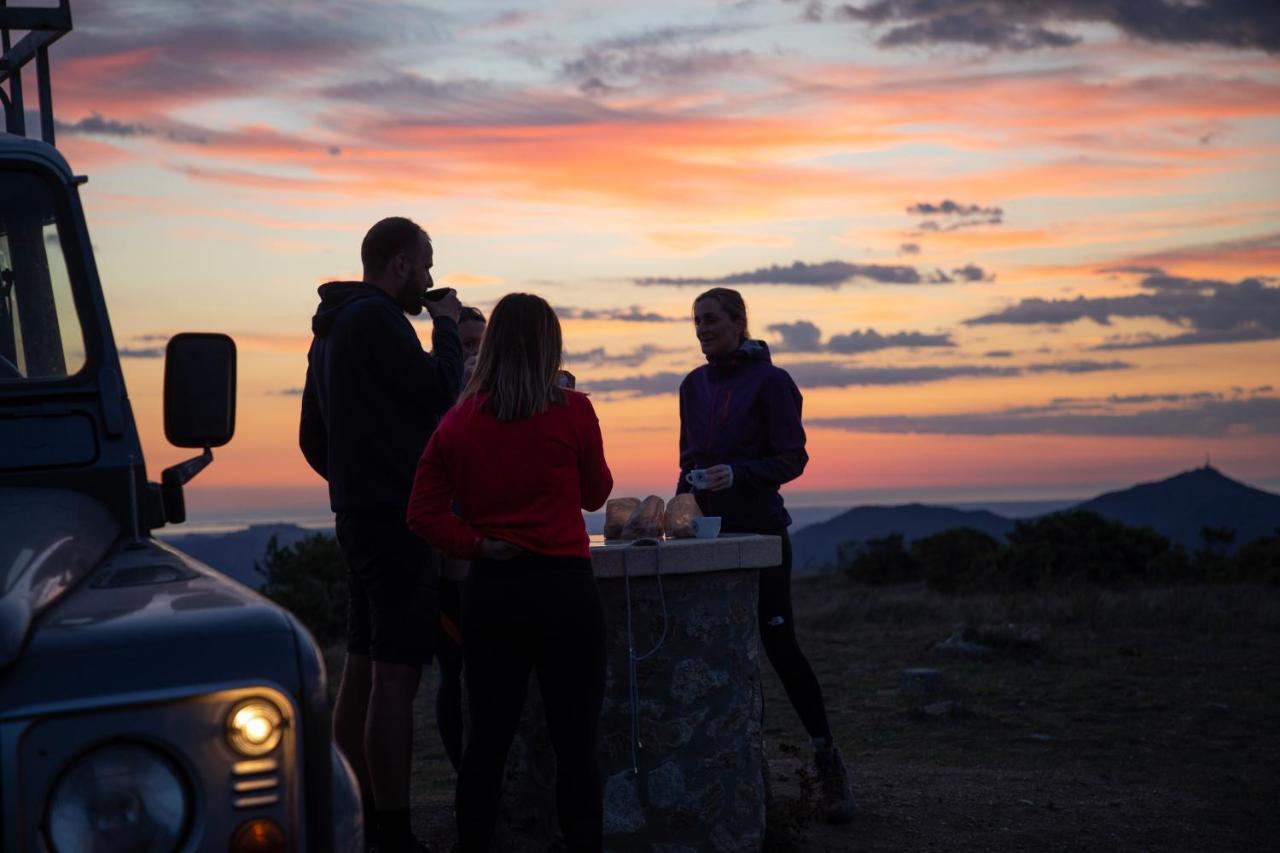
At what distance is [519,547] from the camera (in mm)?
4449

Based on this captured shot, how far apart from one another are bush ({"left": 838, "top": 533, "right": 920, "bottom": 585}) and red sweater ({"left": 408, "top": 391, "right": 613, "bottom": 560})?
20.5 meters

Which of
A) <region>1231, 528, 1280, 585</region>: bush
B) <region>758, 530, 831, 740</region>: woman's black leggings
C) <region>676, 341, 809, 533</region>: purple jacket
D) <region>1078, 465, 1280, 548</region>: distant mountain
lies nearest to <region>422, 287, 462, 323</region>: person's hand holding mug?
<region>676, 341, 809, 533</region>: purple jacket

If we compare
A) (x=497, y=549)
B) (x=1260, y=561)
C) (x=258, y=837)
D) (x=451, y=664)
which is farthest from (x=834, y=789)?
(x=1260, y=561)

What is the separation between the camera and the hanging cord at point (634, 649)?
5.54 m

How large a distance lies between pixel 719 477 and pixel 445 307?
4.94 ft

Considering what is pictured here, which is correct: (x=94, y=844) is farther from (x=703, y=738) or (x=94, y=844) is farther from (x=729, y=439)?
(x=729, y=439)

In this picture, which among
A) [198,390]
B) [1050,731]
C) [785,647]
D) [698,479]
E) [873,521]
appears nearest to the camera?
[198,390]

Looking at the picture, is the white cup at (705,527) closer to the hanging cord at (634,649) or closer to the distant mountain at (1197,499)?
the hanging cord at (634,649)

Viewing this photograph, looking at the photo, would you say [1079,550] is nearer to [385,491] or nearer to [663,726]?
[663,726]

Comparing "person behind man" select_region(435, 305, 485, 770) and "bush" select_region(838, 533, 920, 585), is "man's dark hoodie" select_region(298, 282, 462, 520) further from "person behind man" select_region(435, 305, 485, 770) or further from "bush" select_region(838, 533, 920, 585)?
"bush" select_region(838, 533, 920, 585)

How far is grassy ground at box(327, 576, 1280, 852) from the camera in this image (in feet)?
22.8

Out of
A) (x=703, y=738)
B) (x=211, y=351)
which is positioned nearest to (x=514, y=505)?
(x=211, y=351)

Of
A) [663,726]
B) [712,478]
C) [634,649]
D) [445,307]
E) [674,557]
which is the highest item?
[445,307]

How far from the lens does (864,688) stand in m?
12.1
